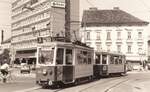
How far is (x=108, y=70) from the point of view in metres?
35.9

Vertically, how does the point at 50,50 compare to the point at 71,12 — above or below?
below

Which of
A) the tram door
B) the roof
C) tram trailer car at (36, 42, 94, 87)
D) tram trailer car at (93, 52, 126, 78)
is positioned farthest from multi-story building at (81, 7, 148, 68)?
the tram door

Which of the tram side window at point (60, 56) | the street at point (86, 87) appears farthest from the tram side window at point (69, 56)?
the street at point (86, 87)

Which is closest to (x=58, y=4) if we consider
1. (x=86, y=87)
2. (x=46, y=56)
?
(x=86, y=87)

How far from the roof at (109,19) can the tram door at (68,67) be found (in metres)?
A: 58.8

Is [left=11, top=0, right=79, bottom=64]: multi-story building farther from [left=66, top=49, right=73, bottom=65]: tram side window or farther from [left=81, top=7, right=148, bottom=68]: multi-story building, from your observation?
[left=66, top=49, right=73, bottom=65]: tram side window

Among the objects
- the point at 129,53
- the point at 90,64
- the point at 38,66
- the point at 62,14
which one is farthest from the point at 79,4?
the point at 38,66

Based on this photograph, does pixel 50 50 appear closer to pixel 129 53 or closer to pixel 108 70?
pixel 108 70

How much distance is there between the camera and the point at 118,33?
276ft

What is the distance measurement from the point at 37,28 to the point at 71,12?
1262 centimetres

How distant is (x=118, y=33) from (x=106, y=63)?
49272 millimetres

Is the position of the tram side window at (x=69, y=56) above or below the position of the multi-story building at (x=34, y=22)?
below

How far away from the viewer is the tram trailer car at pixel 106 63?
34.2 meters

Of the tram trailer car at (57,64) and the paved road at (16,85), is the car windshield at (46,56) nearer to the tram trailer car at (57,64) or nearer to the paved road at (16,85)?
the tram trailer car at (57,64)
